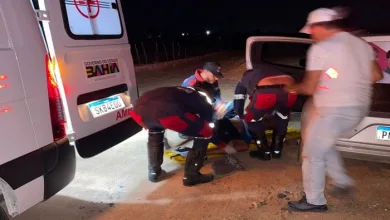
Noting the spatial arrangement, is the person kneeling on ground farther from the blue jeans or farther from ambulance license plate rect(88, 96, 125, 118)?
the blue jeans

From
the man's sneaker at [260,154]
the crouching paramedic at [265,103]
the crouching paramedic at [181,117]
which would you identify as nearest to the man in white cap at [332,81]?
the crouching paramedic at [181,117]

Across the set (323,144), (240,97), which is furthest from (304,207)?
(240,97)

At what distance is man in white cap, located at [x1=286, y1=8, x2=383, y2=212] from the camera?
247 centimetres

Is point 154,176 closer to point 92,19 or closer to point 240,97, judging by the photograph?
point 240,97

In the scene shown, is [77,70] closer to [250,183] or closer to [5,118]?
[5,118]

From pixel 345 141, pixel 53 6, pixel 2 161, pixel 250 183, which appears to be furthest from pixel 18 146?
pixel 345 141

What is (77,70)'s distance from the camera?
8.93 ft

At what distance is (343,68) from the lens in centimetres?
246

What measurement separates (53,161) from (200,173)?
1.62 meters

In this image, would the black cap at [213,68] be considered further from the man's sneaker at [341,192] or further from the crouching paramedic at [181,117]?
the man's sneaker at [341,192]

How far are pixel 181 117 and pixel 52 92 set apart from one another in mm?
1235

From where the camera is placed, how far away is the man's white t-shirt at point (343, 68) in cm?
246

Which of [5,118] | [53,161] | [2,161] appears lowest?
[53,161]

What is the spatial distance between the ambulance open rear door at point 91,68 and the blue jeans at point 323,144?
176cm
